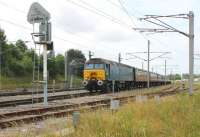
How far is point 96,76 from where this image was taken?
39.5m

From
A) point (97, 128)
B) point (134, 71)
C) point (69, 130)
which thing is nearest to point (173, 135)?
point (97, 128)

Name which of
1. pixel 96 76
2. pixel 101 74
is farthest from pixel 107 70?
pixel 96 76

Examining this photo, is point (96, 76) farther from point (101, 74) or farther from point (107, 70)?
point (107, 70)

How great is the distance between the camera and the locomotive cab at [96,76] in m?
39.2

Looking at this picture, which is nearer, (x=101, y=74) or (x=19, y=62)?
(x=101, y=74)

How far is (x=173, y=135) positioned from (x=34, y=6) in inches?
590

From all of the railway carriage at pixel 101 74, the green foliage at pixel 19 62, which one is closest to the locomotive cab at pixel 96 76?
the railway carriage at pixel 101 74

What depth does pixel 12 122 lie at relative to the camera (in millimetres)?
12922

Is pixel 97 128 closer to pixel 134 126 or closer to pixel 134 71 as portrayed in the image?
pixel 134 126

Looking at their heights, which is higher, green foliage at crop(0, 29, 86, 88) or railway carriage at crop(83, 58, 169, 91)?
green foliage at crop(0, 29, 86, 88)

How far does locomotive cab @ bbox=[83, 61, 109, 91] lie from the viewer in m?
39.2

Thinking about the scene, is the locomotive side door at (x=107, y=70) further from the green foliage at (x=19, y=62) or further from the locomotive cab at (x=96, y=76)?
the green foliage at (x=19, y=62)

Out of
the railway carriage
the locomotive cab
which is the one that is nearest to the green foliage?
the railway carriage

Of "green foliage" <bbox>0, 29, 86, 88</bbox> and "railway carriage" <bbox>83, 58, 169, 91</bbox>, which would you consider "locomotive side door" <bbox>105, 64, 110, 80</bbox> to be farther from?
"green foliage" <bbox>0, 29, 86, 88</bbox>
